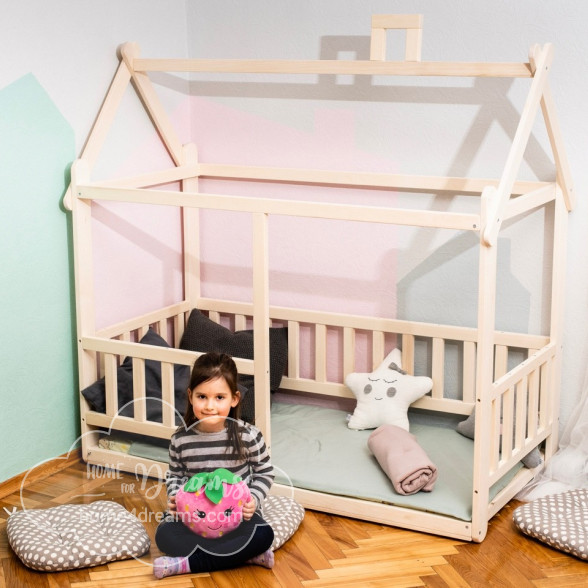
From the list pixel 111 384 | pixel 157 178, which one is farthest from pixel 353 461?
pixel 157 178

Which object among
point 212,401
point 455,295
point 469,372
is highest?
point 455,295

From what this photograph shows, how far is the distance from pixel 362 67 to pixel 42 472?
5.17 ft

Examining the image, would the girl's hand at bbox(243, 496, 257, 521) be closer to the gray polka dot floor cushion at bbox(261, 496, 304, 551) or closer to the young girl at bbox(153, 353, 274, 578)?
the young girl at bbox(153, 353, 274, 578)

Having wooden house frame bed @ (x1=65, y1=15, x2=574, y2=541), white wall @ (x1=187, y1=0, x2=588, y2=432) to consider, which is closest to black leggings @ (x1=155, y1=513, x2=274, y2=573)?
wooden house frame bed @ (x1=65, y1=15, x2=574, y2=541)

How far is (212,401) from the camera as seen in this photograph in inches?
86.5

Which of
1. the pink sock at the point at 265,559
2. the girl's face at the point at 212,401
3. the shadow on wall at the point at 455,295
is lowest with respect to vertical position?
the pink sock at the point at 265,559

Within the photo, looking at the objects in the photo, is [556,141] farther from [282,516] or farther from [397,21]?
[282,516]

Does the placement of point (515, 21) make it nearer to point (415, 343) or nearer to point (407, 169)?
point (407, 169)

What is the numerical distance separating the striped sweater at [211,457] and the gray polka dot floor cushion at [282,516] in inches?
5.3

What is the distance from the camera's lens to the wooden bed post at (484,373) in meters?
2.21

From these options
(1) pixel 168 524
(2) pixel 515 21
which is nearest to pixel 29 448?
(1) pixel 168 524

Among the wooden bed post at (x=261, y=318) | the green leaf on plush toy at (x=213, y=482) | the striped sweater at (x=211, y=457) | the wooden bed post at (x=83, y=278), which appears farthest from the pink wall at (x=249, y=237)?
the green leaf on plush toy at (x=213, y=482)

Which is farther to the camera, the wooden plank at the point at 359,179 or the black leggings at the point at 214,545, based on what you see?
the wooden plank at the point at 359,179

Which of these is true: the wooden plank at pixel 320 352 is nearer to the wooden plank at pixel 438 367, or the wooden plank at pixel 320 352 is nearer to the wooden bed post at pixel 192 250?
the wooden plank at pixel 438 367
